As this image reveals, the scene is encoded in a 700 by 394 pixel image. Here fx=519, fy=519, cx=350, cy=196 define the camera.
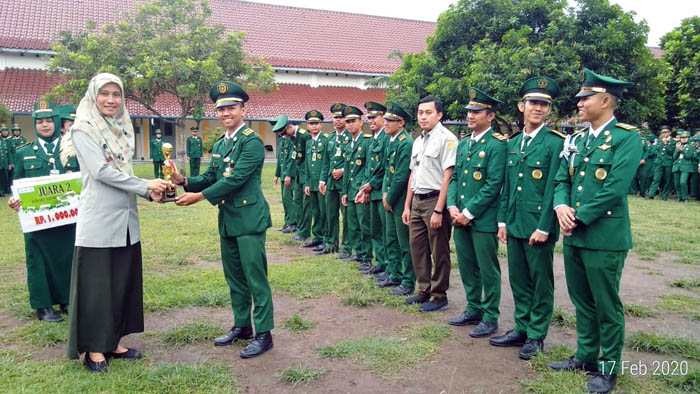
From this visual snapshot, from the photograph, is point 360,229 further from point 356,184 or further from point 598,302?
point 598,302

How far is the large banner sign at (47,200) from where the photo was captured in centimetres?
442

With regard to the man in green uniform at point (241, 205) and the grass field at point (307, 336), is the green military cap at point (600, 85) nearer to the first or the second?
the grass field at point (307, 336)

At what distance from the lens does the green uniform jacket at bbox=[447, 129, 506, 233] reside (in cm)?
420

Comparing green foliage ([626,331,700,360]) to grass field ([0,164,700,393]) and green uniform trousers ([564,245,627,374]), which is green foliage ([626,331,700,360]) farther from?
green uniform trousers ([564,245,627,374])

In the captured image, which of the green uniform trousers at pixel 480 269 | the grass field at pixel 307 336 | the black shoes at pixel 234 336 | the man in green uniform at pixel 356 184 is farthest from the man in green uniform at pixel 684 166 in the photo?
the black shoes at pixel 234 336

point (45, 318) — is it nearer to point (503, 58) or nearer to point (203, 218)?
point (203, 218)

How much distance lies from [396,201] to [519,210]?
1.84m

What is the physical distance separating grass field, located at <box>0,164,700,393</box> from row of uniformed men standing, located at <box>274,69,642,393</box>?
292mm

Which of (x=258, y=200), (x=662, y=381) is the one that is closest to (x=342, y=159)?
(x=258, y=200)

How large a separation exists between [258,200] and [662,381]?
3.06m

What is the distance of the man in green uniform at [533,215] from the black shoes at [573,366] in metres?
0.24

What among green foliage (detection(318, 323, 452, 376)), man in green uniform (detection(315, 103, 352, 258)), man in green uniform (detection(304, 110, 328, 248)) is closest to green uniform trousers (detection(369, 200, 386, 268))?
man in green uniform (detection(315, 103, 352, 258))

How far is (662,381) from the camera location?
3432mm

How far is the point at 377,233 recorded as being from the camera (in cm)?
635
